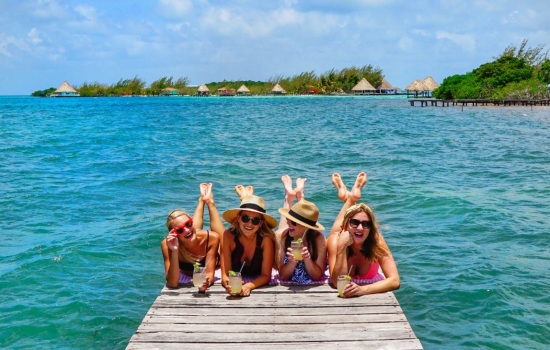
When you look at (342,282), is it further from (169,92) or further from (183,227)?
(169,92)

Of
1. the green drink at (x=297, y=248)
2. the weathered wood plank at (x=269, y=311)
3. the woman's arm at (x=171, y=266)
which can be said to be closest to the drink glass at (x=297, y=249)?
the green drink at (x=297, y=248)

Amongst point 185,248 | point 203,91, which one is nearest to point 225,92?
point 203,91

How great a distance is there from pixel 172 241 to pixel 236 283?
740 mm

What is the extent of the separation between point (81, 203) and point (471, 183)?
9.79m

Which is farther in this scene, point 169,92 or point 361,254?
point 169,92

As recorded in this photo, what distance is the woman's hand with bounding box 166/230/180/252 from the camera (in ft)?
17.5

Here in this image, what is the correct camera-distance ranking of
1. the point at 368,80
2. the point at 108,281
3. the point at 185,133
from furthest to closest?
the point at 368,80
the point at 185,133
the point at 108,281

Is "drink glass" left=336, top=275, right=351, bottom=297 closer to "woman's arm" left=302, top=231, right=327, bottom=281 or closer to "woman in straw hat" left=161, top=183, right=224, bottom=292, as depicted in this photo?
"woman's arm" left=302, top=231, right=327, bottom=281

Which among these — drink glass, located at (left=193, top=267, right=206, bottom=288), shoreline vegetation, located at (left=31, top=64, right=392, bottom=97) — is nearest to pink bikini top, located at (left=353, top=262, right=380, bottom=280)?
drink glass, located at (left=193, top=267, right=206, bottom=288)

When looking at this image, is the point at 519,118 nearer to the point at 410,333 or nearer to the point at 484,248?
the point at 484,248

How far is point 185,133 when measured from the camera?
3238cm

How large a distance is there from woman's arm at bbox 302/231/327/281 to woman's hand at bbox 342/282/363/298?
500 millimetres

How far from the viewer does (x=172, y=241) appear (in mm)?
5367

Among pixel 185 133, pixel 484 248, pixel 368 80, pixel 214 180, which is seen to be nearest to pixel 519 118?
pixel 185 133
